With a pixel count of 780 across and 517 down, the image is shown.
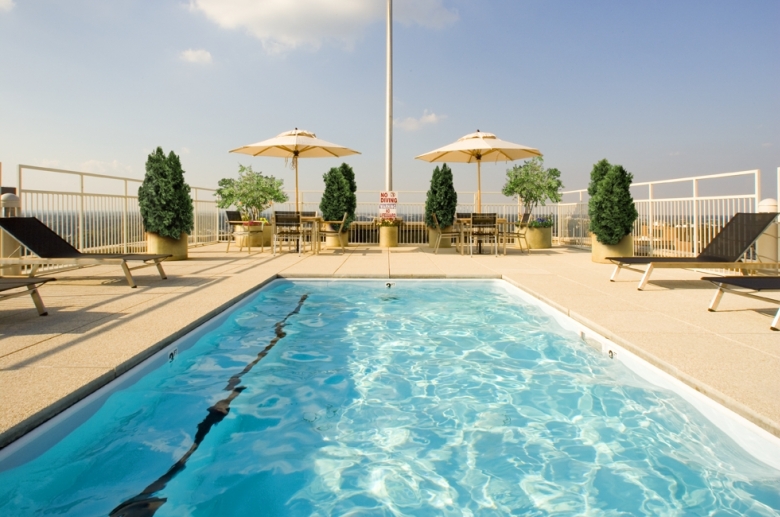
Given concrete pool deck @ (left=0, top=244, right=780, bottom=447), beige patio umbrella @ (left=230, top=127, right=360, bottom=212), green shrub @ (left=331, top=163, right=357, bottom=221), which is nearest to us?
concrete pool deck @ (left=0, top=244, right=780, bottom=447)

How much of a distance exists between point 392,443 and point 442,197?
31.7 ft

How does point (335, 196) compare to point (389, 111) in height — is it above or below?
below

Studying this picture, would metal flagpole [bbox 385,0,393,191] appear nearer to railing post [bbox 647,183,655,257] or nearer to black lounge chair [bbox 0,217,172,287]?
railing post [bbox 647,183,655,257]

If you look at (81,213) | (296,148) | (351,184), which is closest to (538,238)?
(351,184)

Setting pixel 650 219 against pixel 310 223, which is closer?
pixel 650 219

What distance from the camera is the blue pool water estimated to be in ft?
6.54

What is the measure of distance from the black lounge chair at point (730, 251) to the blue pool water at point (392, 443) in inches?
94.2

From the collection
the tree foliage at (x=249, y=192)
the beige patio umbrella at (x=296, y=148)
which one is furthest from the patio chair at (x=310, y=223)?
the tree foliage at (x=249, y=192)

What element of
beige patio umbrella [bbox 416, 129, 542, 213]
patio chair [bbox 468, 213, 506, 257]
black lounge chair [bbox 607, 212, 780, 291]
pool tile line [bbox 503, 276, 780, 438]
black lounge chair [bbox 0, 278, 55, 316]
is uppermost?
beige patio umbrella [bbox 416, 129, 542, 213]

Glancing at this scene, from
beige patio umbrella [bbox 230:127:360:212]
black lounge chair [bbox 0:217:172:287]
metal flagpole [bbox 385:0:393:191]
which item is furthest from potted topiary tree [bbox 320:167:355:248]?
black lounge chair [bbox 0:217:172:287]

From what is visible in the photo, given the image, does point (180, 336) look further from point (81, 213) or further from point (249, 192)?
point (249, 192)

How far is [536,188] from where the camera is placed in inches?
496

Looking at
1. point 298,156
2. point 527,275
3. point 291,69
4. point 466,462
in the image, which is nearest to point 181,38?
point 291,69

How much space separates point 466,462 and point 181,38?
960cm
